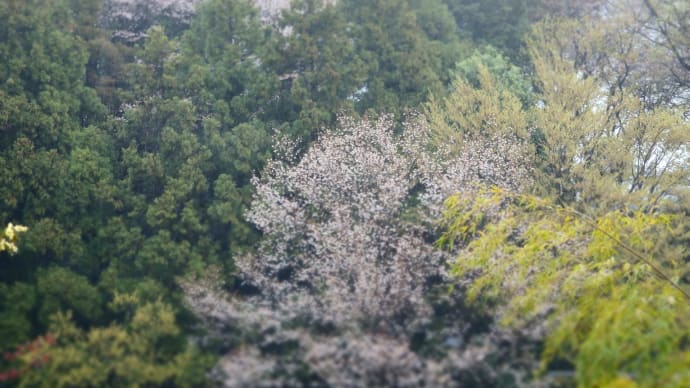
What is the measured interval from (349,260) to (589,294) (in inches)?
128

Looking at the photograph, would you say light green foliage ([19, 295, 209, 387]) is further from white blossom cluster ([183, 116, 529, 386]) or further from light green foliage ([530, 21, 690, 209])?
light green foliage ([530, 21, 690, 209])

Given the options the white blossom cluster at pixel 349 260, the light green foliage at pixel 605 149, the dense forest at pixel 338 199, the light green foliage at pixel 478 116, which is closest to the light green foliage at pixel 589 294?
the dense forest at pixel 338 199

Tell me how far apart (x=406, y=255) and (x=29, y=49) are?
Result: 831cm

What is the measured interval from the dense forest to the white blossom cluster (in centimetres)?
4

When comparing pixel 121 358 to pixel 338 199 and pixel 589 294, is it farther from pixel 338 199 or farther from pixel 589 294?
pixel 589 294

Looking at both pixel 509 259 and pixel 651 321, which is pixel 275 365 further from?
pixel 651 321

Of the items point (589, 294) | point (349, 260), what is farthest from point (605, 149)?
point (349, 260)

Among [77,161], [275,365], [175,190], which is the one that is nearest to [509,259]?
[275,365]

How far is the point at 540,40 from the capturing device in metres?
16.3

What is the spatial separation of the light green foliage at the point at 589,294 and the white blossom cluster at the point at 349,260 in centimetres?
90

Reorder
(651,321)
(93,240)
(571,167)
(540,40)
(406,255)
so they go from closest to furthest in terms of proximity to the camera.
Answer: (651,321) → (406,255) → (93,240) → (571,167) → (540,40)

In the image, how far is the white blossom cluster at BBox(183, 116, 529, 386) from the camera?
7590 millimetres

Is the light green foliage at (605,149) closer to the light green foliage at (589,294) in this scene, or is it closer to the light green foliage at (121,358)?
the light green foliage at (589,294)

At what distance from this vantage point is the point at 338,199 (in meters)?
10.6
